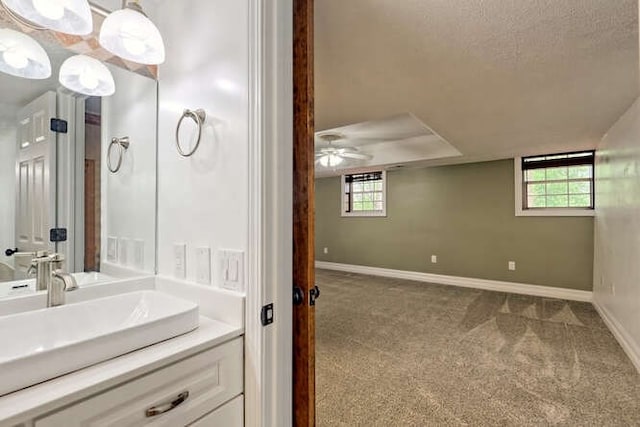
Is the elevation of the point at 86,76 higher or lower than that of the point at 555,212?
higher

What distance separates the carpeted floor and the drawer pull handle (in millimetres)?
1162

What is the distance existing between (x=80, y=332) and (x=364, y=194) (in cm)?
571

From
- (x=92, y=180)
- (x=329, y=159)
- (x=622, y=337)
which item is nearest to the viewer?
(x=92, y=180)

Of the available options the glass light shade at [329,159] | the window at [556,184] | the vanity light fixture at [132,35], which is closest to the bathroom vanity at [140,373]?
the vanity light fixture at [132,35]

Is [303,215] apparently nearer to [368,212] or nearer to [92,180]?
[92,180]

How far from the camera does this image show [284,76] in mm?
1050

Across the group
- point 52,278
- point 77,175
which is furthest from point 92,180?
point 52,278

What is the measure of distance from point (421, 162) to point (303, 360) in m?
4.50

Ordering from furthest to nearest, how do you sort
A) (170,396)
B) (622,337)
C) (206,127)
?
1. (622,337)
2. (206,127)
3. (170,396)

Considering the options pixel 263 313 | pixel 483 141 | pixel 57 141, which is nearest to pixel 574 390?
pixel 263 313

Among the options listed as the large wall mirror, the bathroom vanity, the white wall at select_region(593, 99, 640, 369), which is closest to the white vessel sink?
the bathroom vanity

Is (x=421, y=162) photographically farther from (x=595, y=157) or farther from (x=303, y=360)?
(x=303, y=360)

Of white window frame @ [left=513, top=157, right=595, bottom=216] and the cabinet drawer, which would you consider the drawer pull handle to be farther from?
white window frame @ [left=513, top=157, right=595, bottom=216]

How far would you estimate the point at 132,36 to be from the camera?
1.20 m
